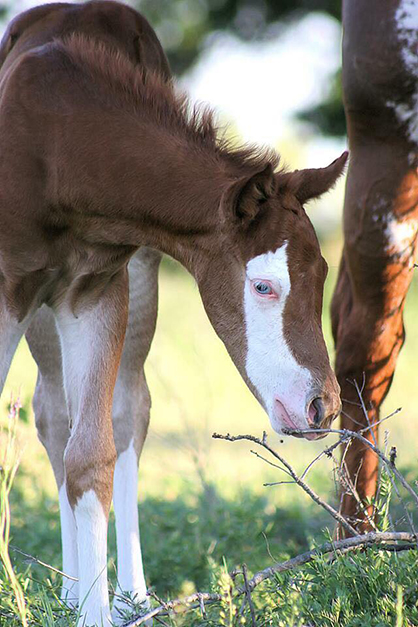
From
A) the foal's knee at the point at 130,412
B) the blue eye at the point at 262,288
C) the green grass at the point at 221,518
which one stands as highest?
the blue eye at the point at 262,288

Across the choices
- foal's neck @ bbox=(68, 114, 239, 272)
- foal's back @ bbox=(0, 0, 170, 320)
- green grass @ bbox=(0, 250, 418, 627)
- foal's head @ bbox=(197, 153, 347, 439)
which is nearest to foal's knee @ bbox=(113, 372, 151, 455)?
green grass @ bbox=(0, 250, 418, 627)

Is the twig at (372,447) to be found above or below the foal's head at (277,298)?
below

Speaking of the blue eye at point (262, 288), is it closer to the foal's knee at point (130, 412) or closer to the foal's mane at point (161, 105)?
the foal's mane at point (161, 105)

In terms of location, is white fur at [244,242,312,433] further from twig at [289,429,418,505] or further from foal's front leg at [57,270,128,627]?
foal's front leg at [57,270,128,627]

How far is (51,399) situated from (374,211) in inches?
58.1

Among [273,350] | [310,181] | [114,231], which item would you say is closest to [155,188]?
[114,231]

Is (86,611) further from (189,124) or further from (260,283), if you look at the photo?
(189,124)

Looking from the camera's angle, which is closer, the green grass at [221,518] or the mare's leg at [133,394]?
the green grass at [221,518]

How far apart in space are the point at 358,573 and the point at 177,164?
1.31m

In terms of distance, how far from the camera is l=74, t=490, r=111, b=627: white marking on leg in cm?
296

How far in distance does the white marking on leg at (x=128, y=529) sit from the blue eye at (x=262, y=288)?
1.29 m

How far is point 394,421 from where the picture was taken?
7.43 meters

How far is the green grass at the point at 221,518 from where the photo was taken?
2.47 metres

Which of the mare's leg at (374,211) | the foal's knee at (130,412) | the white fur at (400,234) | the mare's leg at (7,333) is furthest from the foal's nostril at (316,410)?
the foal's knee at (130,412)
